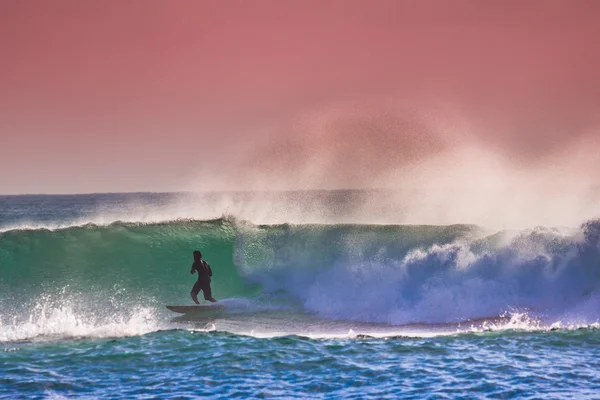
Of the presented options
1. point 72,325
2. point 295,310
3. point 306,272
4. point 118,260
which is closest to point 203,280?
point 295,310

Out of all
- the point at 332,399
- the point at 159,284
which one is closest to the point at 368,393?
the point at 332,399

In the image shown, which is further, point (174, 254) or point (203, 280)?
point (174, 254)

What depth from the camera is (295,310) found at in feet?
50.3

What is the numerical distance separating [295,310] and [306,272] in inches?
69.8

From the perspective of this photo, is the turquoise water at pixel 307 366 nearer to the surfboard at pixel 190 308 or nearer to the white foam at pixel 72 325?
the white foam at pixel 72 325

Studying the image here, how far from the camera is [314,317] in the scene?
14.8 metres

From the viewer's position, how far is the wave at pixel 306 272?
47.6ft

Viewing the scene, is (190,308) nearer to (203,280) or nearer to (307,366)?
(203,280)

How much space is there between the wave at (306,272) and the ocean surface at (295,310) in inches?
1.9

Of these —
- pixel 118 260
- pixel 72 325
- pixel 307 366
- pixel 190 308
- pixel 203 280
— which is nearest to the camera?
pixel 307 366

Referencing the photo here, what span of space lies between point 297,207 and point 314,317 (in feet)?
43.9

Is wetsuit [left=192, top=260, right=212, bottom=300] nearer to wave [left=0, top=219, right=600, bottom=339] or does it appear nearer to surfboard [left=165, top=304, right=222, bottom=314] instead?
surfboard [left=165, top=304, right=222, bottom=314]

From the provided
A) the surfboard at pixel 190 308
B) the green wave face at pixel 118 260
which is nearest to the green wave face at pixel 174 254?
the green wave face at pixel 118 260

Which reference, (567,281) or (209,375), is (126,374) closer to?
(209,375)
